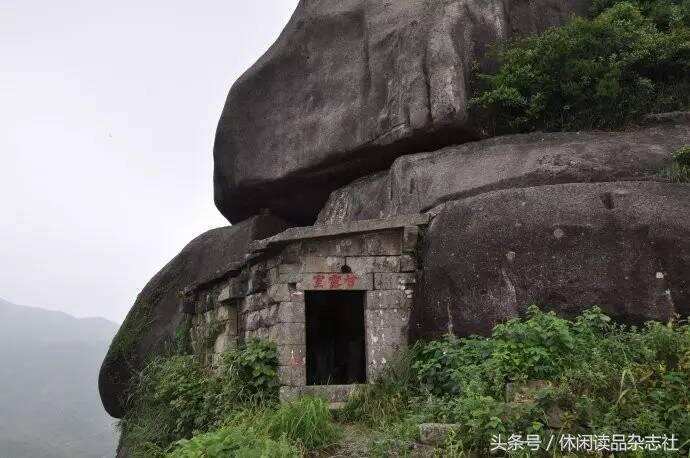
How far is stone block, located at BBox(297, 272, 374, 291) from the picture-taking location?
26.2 ft

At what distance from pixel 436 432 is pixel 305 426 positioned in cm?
125

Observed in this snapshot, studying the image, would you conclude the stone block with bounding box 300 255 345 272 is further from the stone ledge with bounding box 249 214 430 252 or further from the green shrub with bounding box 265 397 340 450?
the green shrub with bounding box 265 397 340 450

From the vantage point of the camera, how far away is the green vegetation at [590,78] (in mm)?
10156

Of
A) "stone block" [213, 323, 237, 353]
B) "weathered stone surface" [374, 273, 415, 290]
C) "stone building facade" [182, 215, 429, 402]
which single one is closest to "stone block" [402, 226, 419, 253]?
"stone building facade" [182, 215, 429, 402]

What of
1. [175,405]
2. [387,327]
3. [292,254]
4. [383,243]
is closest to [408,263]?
[383,243]

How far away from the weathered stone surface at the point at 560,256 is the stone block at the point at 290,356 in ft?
4.43

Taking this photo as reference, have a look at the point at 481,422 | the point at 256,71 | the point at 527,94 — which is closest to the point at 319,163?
the point at 256,71

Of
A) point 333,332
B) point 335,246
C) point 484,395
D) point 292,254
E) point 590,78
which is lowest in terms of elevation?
point 484,395

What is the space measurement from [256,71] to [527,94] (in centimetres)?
585

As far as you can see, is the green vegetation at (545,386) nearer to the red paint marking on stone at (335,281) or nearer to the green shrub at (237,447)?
the green shrub at (237,447)

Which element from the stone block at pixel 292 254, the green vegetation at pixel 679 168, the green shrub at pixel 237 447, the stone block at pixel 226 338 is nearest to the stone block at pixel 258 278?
the stone block at pixel 292 254

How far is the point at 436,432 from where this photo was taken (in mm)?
5457

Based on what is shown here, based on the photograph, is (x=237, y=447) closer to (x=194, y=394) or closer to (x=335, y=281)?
(x=335, y=281)

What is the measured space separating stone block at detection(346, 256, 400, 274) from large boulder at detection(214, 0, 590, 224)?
324cm
